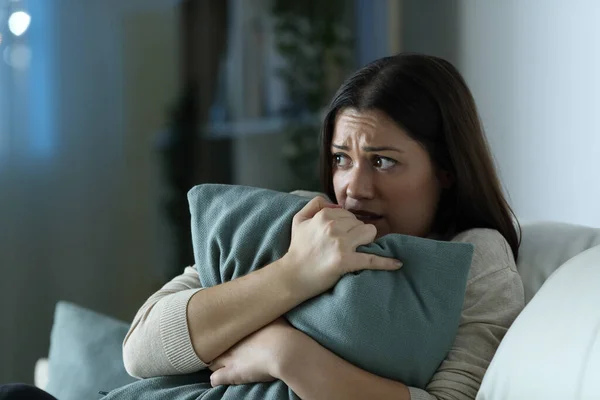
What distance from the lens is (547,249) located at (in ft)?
4.72

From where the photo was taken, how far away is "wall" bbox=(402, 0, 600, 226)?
1887 mm

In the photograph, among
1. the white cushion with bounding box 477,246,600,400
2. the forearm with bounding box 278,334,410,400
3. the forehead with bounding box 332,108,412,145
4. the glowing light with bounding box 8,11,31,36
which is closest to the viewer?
the white cushion with bounding box 477,246,600,400

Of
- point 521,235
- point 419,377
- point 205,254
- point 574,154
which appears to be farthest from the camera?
point 574,154

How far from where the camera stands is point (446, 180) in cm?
150

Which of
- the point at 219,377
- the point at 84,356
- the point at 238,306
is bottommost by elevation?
the point at 84,356

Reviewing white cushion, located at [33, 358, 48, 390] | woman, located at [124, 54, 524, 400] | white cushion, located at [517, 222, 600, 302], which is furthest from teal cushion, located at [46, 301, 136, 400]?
white cushion, located at [517, 222, 600, 302]

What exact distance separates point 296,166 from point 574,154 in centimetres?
145

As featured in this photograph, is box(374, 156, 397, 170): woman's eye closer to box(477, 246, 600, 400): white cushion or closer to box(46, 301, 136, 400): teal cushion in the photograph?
box(477, 246, 600, 400): white cushion

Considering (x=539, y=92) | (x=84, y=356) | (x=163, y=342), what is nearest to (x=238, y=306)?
(x=163, y=342)

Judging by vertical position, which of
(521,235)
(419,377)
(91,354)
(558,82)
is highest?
(558,82)

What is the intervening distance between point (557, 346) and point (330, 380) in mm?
312

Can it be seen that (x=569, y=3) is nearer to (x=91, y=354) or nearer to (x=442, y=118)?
(x=442, y=118)

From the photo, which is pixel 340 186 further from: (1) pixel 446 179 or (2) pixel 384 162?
(1) pixel 446 179

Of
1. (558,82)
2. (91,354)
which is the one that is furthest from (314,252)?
(558,82)
